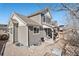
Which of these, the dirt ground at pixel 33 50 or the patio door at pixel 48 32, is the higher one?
the patio door at pixel 48 32

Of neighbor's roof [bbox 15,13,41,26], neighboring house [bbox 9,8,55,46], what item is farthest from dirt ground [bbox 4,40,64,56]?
neighbor's roof [bbox 15,13,41,26]

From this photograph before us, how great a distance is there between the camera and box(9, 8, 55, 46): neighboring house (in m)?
2.04

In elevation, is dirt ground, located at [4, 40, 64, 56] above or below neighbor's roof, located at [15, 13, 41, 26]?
below

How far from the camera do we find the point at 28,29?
2.04 m

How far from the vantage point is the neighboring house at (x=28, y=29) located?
2035mm

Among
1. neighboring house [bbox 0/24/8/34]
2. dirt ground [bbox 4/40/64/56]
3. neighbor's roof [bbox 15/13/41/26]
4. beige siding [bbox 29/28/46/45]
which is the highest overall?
neighbor's roof [bbox 15/13/41/26]

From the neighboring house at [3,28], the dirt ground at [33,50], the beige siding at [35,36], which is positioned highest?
the neighboring house at [3,28]

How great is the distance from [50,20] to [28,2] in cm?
30

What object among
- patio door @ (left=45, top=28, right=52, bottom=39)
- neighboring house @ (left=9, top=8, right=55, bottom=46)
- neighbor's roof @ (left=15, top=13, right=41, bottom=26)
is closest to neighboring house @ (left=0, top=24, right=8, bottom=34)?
neighboring house @ (left=9, top=8, right=55, bottom=46)

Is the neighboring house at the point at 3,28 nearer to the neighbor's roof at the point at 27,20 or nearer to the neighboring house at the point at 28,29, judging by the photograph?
the neighboring house at the point at 28,29

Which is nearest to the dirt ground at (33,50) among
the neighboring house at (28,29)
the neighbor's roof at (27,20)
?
the neighboring house at (28,29)

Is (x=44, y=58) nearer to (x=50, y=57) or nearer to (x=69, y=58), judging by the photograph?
(x=50, y=57)

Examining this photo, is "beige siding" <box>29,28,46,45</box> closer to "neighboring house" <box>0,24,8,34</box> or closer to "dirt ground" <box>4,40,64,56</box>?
"dirt ground" <box>4,40,64,56</box>

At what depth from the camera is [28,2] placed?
2037 mm
